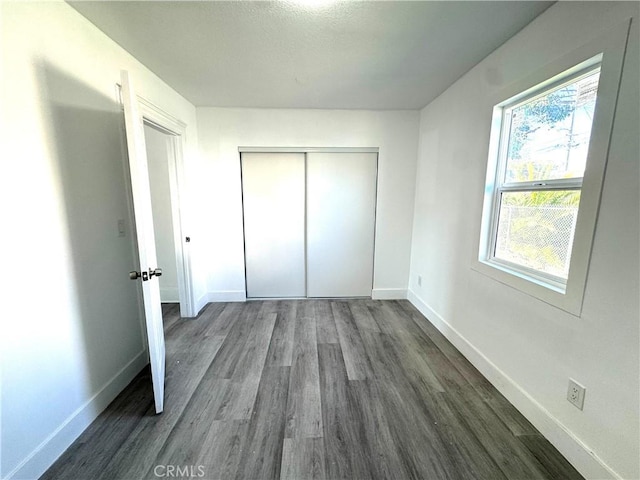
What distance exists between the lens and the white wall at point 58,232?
109cm

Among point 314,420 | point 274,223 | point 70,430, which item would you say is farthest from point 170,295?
point 314,420

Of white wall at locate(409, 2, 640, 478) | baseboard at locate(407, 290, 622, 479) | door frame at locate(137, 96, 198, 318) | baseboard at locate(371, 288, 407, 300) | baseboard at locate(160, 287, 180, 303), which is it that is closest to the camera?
white wall at locate(409, 2, 640, 478)

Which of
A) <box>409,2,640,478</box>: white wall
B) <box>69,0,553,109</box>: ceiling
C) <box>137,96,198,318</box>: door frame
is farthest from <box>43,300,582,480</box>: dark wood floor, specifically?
<box>69,0,553,109</box>: ceiling

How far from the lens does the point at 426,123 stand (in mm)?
2867

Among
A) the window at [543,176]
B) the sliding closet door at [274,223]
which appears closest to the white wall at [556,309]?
the window at [543,176]

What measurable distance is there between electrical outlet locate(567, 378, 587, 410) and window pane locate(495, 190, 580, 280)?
0.55m

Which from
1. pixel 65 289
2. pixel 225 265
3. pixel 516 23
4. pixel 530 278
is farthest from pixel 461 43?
pixel 225 265

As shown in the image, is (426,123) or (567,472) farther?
(426,123)

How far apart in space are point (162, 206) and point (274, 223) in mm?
1388

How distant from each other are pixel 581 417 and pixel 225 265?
324 cm

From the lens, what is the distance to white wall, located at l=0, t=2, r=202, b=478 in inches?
43.0

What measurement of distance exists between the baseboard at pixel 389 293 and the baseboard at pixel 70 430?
262 cm

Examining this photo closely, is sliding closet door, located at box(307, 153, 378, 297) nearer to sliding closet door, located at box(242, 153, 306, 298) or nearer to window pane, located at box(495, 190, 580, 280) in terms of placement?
sliding closet door, located at box(242, 153, 306, 298)

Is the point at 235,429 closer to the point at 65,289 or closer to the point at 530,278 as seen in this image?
the point at 65,289
